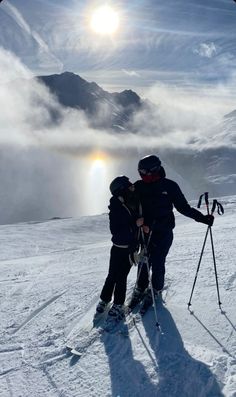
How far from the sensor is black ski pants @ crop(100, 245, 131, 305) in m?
6.42

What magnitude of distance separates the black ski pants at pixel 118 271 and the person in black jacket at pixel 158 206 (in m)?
0.50

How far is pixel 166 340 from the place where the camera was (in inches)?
231

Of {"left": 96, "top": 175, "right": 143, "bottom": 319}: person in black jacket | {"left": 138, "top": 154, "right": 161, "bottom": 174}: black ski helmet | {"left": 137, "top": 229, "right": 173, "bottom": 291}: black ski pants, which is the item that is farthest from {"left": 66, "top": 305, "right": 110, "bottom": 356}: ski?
{"left": 138, "top": 154, "right": 161, "bottom": 174}: black ski helmet

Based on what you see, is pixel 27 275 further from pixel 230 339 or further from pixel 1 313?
pixel 230 339

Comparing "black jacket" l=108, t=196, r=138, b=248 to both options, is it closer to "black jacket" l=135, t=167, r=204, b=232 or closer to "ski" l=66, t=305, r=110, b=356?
"black jacket" l=135, t=167, r=204, b=232

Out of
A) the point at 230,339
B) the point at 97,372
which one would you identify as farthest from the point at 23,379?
the point at 230,339

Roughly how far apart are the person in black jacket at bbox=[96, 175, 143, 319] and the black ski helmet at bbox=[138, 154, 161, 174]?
1.07 ft

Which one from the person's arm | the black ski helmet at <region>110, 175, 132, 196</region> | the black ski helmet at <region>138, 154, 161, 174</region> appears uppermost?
the black ski helmet at <region>138, 154, 161, 174</region>

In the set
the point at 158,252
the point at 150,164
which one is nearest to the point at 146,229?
the point at 158,252

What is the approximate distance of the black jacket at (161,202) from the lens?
6367 millimetres

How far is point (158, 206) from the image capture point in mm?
6430

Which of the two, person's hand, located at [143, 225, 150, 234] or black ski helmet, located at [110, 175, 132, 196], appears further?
person's hand, located at [143, 225, 150, 234]

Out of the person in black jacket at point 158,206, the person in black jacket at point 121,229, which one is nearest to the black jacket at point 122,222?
the person in black jacket at point 121,229

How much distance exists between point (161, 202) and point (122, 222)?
0.73m
